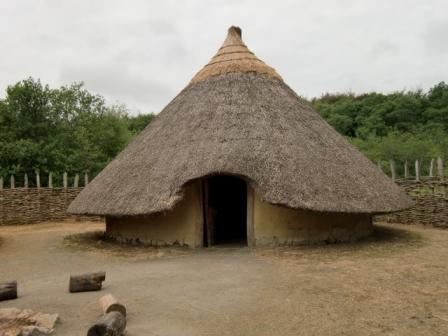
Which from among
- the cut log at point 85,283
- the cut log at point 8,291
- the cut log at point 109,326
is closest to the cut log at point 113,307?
the cut log at point 109,326

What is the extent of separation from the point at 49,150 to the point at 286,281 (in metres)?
15.8

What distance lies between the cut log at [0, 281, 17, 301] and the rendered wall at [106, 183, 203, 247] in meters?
4.11

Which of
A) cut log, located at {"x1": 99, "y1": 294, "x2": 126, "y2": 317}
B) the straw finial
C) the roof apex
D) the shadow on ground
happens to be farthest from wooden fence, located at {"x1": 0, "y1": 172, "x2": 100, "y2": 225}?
cut log, located at {"x1": 99, "y1": 294, "x2": 126, "y2": 317}

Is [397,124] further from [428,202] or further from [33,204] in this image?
[33,204]

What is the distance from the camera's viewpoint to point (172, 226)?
9812 mm

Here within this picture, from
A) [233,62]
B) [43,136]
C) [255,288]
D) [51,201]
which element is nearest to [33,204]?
[51,201]

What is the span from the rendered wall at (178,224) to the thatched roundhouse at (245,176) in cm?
2

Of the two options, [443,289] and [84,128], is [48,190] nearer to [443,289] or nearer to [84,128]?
[84,128]

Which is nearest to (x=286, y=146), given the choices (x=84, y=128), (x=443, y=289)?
(x=443, y=289)

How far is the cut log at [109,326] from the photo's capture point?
12.5 ft

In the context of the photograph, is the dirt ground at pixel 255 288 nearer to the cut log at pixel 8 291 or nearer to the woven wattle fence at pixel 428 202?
the cut log at pixel 8 291

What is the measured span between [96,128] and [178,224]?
51.2ft

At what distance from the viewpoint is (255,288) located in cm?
585

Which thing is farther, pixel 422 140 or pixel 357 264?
pixel 422 140
